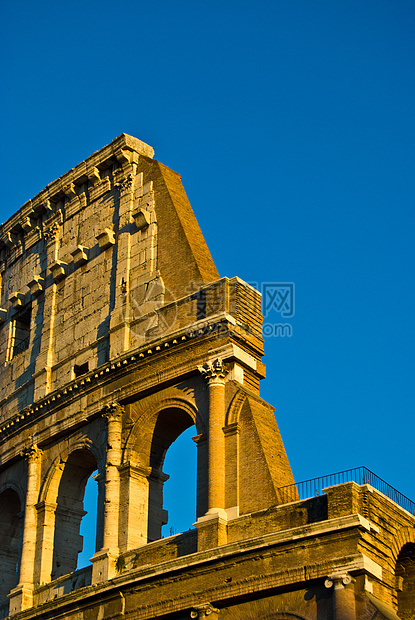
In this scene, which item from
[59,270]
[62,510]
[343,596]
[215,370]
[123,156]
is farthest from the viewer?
[59,270]

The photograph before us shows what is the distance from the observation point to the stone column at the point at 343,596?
2409 cm

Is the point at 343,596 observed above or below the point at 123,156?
below

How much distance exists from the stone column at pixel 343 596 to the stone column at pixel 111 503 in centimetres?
681

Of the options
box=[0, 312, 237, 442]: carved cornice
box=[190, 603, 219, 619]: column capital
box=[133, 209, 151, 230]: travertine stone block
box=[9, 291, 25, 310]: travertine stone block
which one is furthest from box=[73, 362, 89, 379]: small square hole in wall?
box=[190, 603, 219, 619]: column capital

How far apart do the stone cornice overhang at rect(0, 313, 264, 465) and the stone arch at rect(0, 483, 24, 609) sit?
8.66 feet

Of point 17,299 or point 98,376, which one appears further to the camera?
point 17,299

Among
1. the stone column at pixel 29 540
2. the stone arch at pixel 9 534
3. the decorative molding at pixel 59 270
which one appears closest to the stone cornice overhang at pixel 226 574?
the stone column at pixel 29 540

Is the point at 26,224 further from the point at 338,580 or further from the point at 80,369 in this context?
the point at 338,580

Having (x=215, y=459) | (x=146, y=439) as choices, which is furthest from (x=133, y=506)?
(x=215, y=459)

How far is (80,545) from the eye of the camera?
33094 mm

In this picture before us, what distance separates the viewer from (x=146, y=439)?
102ft

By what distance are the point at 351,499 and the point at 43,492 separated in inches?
440

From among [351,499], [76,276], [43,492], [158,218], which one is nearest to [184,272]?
[158,218]

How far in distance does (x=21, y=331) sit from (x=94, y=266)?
4991mm
